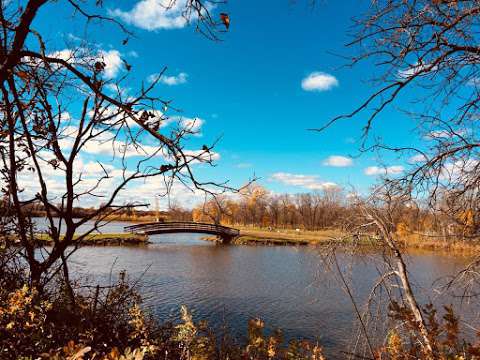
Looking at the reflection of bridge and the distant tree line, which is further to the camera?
the reflection of bridge

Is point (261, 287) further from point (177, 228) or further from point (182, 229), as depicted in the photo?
point (177, 228)

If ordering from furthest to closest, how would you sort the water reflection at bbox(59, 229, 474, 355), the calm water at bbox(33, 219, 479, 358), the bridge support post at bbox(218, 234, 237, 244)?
1. the bridge support post at bbox(218, 234, 237, 244)
2. the water reflection at bbox(59, 229, 474, 355)
3. the calm water at bbox(33, 219, 479, 358)

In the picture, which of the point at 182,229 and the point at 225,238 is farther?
the point at 225,238

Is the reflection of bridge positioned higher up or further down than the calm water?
higher up

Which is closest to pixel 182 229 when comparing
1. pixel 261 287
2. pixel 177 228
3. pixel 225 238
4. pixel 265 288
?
pixel 177 228

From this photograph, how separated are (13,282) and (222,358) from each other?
1895 mm

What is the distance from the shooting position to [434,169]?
12.1 ft

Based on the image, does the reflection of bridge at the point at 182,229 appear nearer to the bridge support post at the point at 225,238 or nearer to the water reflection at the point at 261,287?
the bridge support post at the point at 225,238

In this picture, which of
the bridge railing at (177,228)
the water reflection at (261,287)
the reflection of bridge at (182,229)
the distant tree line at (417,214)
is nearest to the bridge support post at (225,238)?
the reflection of bridge at (182,229)

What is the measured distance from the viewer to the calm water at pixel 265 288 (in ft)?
35.7

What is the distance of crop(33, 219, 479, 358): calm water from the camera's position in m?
10.9

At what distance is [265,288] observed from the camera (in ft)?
53.4

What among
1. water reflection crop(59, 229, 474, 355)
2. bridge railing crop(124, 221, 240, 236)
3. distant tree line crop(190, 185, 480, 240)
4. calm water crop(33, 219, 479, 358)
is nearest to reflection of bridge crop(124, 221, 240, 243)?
bridge railing crop(124, 221, 240, 236)

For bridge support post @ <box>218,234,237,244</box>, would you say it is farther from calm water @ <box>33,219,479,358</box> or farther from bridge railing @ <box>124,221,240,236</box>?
calm water @ <box>33,219,479,358</box>
